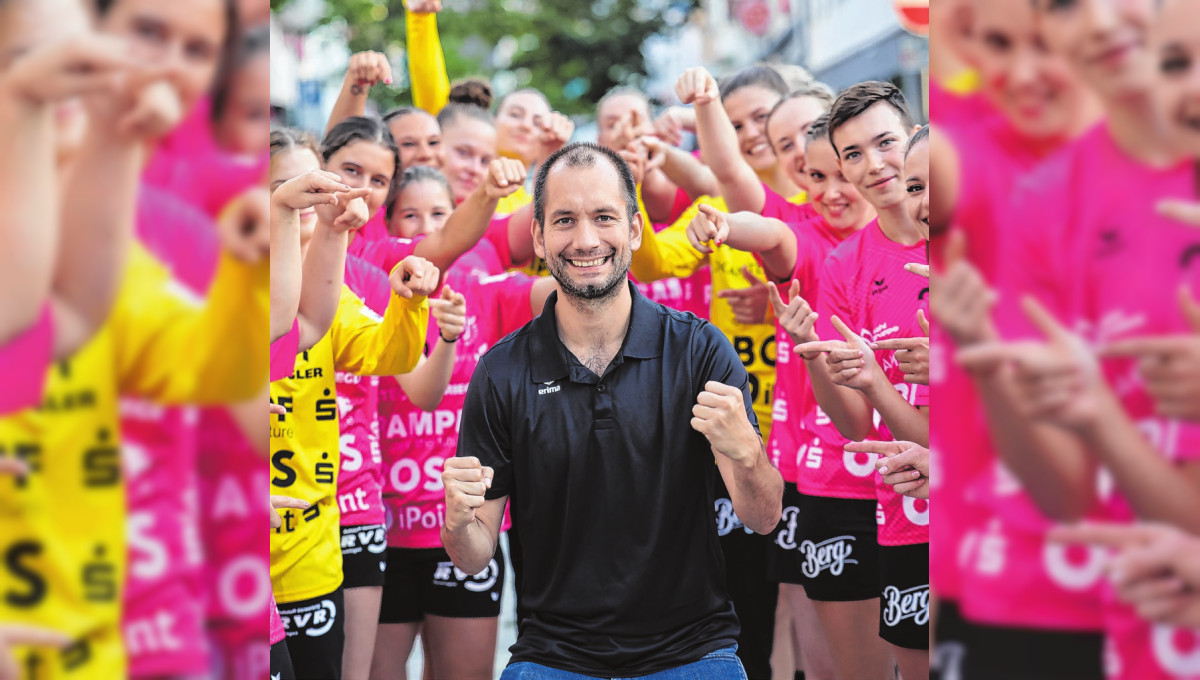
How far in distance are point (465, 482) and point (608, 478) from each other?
0.42 m

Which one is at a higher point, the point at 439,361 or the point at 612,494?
the point at 439,361

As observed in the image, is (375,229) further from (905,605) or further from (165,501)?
(165,501)

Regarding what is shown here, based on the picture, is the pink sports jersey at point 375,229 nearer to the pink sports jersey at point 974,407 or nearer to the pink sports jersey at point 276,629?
the pink sports jersey at point 276,629

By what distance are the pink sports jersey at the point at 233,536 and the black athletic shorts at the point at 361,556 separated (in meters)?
2.29

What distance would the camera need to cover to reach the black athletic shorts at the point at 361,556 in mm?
3629

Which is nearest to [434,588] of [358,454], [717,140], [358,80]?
[358,454]

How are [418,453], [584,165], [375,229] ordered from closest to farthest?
[584,165] < [418,453] < [375,229]

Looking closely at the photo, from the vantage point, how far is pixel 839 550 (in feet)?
12.2

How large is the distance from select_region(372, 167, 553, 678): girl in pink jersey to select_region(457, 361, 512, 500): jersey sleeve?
2.73 ft

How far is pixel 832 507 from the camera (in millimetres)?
3777

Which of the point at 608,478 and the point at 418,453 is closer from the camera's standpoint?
the point at 608,478

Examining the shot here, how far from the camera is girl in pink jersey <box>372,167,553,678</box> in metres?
3.82

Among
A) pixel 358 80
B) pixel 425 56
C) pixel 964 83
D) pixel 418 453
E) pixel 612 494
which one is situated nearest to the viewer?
pixel 964 83

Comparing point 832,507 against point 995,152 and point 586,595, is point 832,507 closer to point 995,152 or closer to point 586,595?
point 586,595
